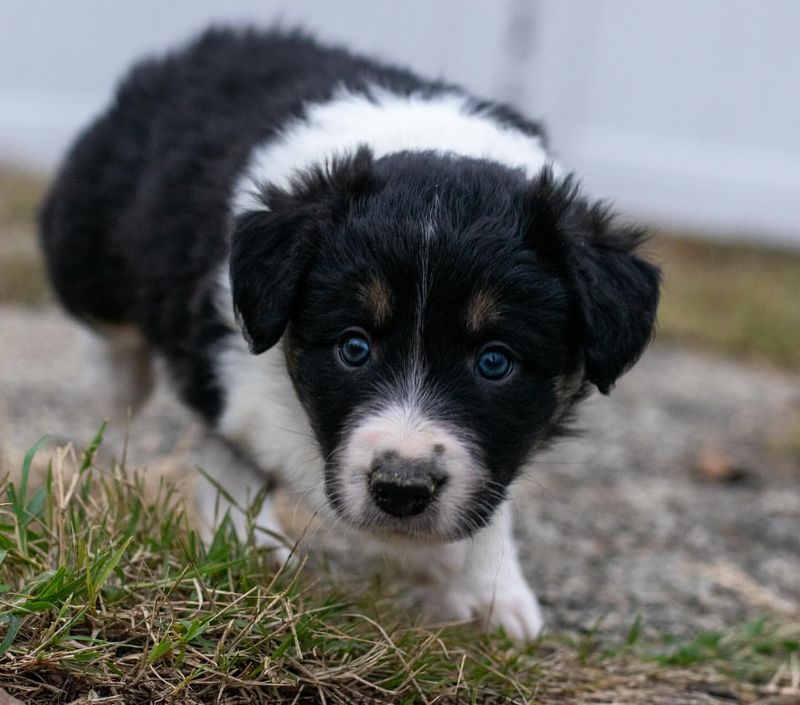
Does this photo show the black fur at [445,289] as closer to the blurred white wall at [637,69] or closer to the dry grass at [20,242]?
the dry grass at [20,242]

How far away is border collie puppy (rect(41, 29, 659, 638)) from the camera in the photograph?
3025 mm

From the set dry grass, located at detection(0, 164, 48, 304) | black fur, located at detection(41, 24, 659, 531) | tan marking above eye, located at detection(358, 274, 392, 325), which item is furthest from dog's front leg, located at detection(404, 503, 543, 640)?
dry grass, located at detection(0, 164, 48, 304)

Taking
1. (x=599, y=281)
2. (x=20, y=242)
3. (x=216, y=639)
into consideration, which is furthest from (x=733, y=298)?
(x=216, y=639)

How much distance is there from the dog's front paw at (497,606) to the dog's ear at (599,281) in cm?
77

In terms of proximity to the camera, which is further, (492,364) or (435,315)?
(492,364)

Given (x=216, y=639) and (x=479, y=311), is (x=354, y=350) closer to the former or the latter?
(x=479, y=311)

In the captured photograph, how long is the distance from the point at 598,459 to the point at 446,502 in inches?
123

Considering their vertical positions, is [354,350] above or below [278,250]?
below

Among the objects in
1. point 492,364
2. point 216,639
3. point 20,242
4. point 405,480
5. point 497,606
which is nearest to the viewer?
point 216,639

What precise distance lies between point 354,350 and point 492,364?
0.36 metres

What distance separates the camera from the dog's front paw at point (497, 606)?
11.8 ft

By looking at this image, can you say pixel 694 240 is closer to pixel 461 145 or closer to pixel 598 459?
pixel 598 459

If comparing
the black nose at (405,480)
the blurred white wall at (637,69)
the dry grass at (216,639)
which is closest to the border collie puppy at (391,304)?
the black nose at (405,480)

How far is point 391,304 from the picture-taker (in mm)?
3031
